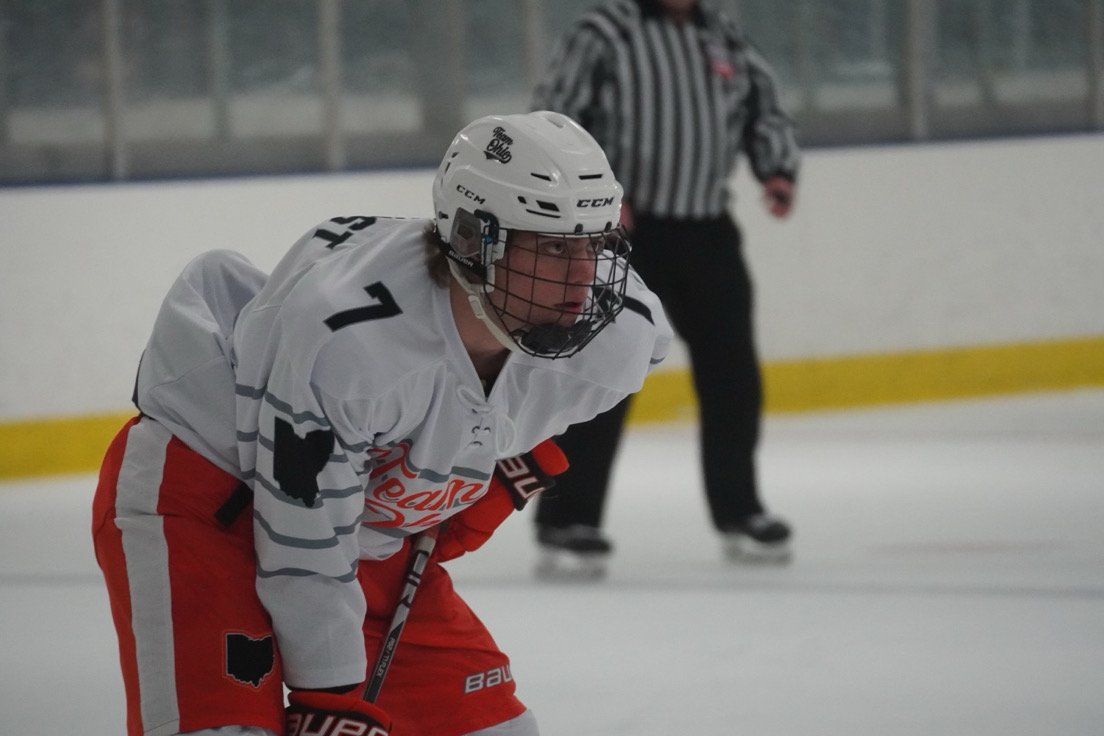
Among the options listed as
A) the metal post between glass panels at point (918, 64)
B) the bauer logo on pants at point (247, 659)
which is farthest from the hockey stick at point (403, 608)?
the metal post between glass panels at point (918, 64)

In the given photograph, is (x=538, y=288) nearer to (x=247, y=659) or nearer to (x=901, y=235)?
(x=247, y=659)

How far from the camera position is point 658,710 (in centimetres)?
233

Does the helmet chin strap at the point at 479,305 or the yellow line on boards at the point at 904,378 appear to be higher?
the helmet chin strap at the point at 479,305

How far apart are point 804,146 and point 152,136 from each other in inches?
97.5

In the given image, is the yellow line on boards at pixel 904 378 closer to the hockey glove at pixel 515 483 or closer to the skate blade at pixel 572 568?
the skate blade at pixel 572 568

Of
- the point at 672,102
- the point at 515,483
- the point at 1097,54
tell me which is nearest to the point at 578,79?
the point at 672,102

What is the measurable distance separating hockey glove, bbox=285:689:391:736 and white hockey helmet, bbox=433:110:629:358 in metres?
0.39

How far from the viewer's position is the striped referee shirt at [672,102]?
3418mm

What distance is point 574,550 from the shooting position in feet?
10.8

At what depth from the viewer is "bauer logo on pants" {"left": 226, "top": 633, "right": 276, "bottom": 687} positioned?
59.2 inches

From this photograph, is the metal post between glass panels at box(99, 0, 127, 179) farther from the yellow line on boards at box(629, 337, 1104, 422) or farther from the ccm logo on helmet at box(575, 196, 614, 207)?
the ccm logo on helmet at box(575, 196, 614, 207)

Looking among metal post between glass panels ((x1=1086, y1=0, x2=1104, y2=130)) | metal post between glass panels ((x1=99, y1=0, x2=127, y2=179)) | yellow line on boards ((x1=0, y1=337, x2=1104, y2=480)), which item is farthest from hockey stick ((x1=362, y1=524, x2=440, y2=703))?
metal post between glass panels ((x1=1086, y1=0, x2=1104, y2=130))

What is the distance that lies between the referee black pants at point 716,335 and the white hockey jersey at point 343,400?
1713mm

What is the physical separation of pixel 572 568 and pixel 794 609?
56 cm
